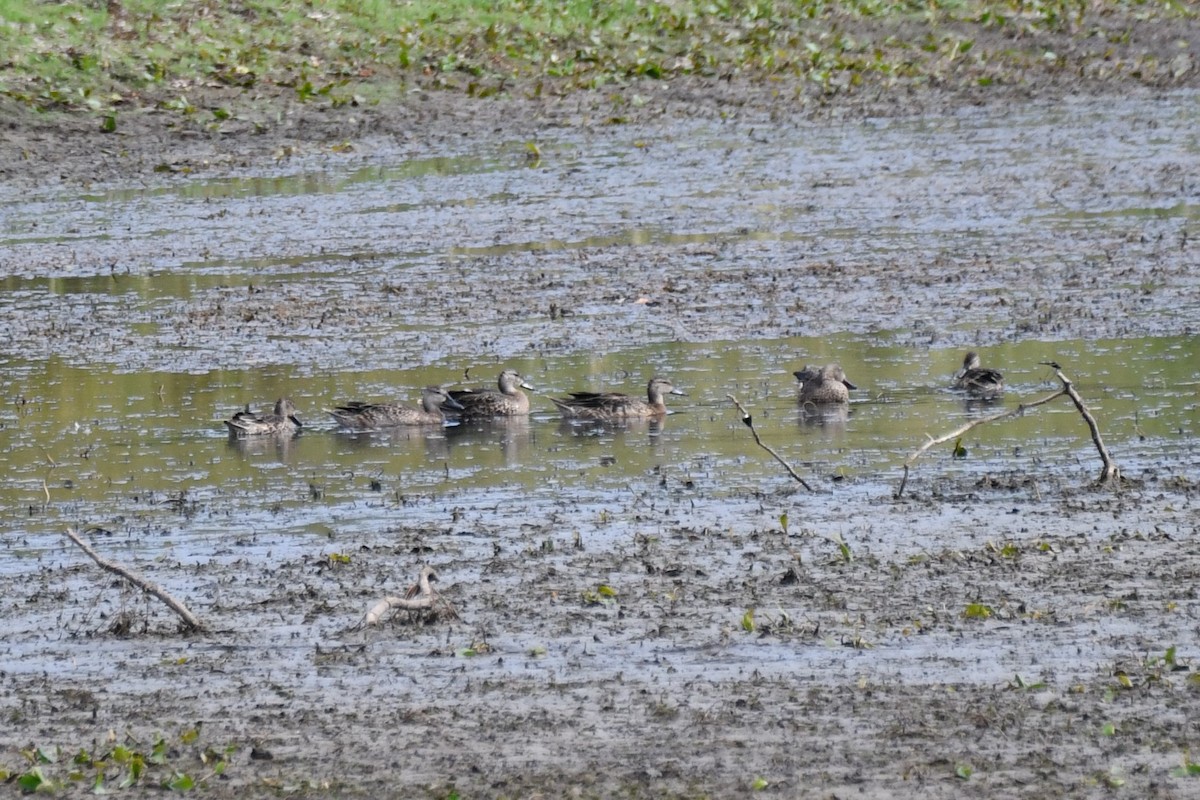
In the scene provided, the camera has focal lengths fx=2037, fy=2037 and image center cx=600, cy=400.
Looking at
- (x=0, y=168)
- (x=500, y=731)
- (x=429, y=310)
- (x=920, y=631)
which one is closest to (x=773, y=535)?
(x=920, y=631)

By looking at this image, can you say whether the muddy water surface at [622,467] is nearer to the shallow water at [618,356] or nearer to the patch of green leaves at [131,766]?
the shallow water at [618,356]

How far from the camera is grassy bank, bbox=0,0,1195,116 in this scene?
2427 centimetres

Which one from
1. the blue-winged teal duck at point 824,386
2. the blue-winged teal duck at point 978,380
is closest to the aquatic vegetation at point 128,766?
the blue-winged teal duck at point 824,386

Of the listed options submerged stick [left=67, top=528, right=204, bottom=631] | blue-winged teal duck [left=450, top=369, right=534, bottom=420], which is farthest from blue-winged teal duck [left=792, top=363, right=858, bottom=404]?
submerged stick [left=67, top=528, right=204, bottom=631]

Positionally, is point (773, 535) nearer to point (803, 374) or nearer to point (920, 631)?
point (920, 631)

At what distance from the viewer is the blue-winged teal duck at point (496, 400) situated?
1312 centimetres

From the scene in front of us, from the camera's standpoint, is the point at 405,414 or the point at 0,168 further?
the point at 0,168

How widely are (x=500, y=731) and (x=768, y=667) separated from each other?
109cm

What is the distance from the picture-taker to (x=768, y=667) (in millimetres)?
7316

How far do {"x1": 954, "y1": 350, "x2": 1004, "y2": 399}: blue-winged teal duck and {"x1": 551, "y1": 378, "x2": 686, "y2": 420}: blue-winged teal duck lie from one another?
182 cm

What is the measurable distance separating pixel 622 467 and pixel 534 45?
16.2 metres

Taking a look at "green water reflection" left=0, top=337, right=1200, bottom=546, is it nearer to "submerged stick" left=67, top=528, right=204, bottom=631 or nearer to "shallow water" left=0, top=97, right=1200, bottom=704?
"shallow water" left=0, top=97, right=1200, bottom=704

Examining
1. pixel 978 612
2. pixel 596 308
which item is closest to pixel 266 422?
pixel 596 308

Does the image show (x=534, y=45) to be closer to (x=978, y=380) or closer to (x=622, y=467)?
(x=978, y=380)
